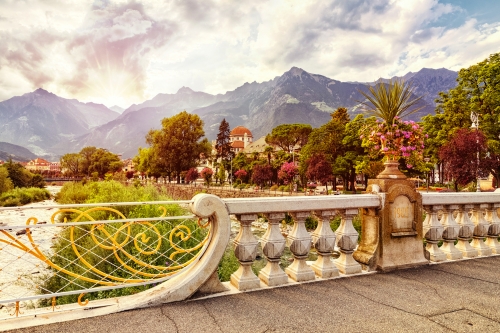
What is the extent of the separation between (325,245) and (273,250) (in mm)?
744

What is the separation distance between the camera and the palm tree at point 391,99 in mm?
5242

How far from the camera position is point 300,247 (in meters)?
3.96

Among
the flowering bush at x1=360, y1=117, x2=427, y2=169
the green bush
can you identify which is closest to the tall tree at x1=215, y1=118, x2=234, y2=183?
the green bush

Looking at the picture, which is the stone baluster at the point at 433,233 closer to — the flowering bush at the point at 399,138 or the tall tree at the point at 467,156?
the flowering bush at the point at 399,138

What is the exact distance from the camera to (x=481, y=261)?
5.00 meters

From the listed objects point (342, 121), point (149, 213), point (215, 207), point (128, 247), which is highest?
point (342, 121)

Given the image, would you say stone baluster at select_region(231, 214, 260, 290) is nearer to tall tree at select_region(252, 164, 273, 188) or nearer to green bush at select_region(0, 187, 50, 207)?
green bush at select_region(0, 187, 50, 207)

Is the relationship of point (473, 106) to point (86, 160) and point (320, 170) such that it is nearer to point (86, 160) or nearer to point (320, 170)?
point (320, 170)

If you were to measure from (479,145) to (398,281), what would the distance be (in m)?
28.4

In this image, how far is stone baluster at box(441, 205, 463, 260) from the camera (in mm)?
5012

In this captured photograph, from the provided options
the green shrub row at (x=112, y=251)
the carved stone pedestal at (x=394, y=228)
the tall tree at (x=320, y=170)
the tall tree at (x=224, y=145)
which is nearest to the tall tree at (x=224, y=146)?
the tall tree at (x=224, y=145)

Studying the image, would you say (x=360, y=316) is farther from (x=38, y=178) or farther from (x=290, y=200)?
(x=38, y=178)

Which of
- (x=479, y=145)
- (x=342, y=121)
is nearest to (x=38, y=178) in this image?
(x=342, y=121)

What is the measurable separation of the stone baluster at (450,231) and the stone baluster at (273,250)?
9.42 ft
